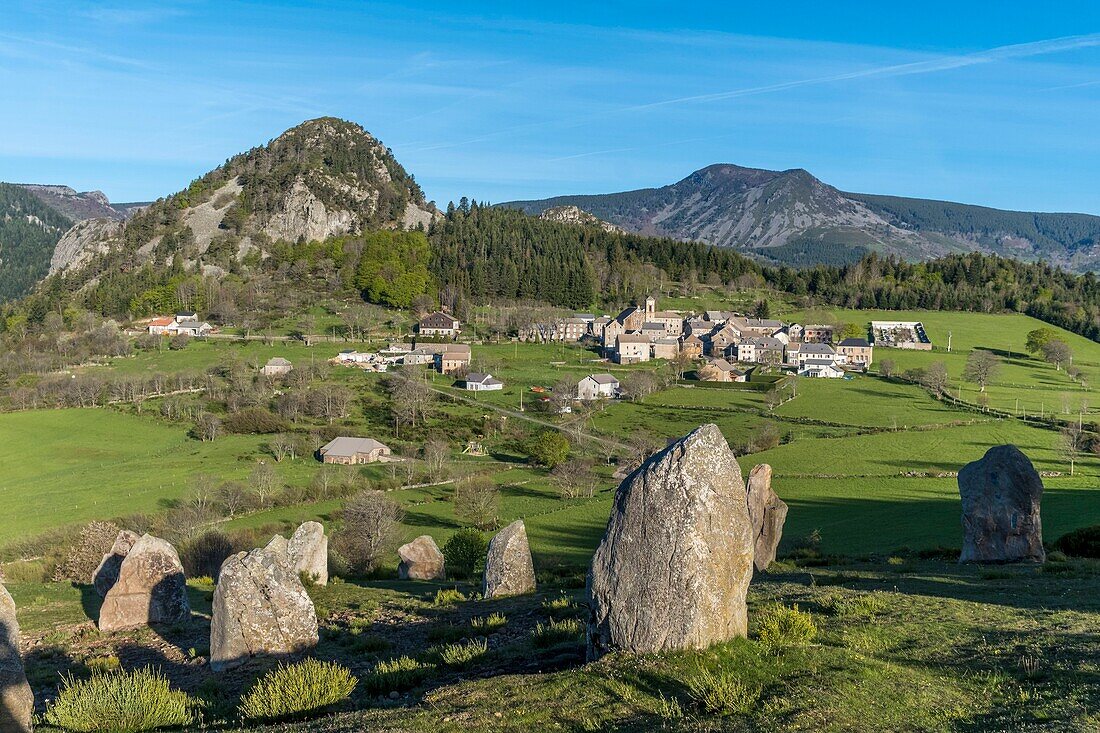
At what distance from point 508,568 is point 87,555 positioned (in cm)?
2025

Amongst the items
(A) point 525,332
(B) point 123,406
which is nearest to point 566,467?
Result: (B) point 123,406

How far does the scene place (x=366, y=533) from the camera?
1681 inches

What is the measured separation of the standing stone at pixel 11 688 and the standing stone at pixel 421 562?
21321 mm

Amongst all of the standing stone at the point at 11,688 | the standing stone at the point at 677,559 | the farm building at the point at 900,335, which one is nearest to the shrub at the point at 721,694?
the standing stone at the point at 677,559

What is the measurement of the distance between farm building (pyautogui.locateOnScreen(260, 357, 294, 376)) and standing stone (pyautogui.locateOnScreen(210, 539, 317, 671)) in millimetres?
101471

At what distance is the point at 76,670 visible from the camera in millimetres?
17547

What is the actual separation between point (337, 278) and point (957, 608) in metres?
190

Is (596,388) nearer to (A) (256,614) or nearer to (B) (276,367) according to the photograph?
(B) (276,367)

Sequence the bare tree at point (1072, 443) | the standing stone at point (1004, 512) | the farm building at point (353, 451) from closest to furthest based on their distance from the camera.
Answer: the standing stone at point (1004, 512)
the bare tree at point (1072, 443)
the farm building at point (353, 451)

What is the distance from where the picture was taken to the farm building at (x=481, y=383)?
111250 mm

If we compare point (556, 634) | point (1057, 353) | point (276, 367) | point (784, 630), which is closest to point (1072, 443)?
point (784, 630)

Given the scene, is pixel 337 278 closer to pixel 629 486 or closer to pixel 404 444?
pixel 404 444

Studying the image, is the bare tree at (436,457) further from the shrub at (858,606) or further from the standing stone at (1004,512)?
the shrub at (858,606)

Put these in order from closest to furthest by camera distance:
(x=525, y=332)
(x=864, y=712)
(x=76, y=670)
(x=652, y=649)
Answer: (x=864, y=712), (x=652, y=649), (x=76, y=670), (x=525, y=332)
